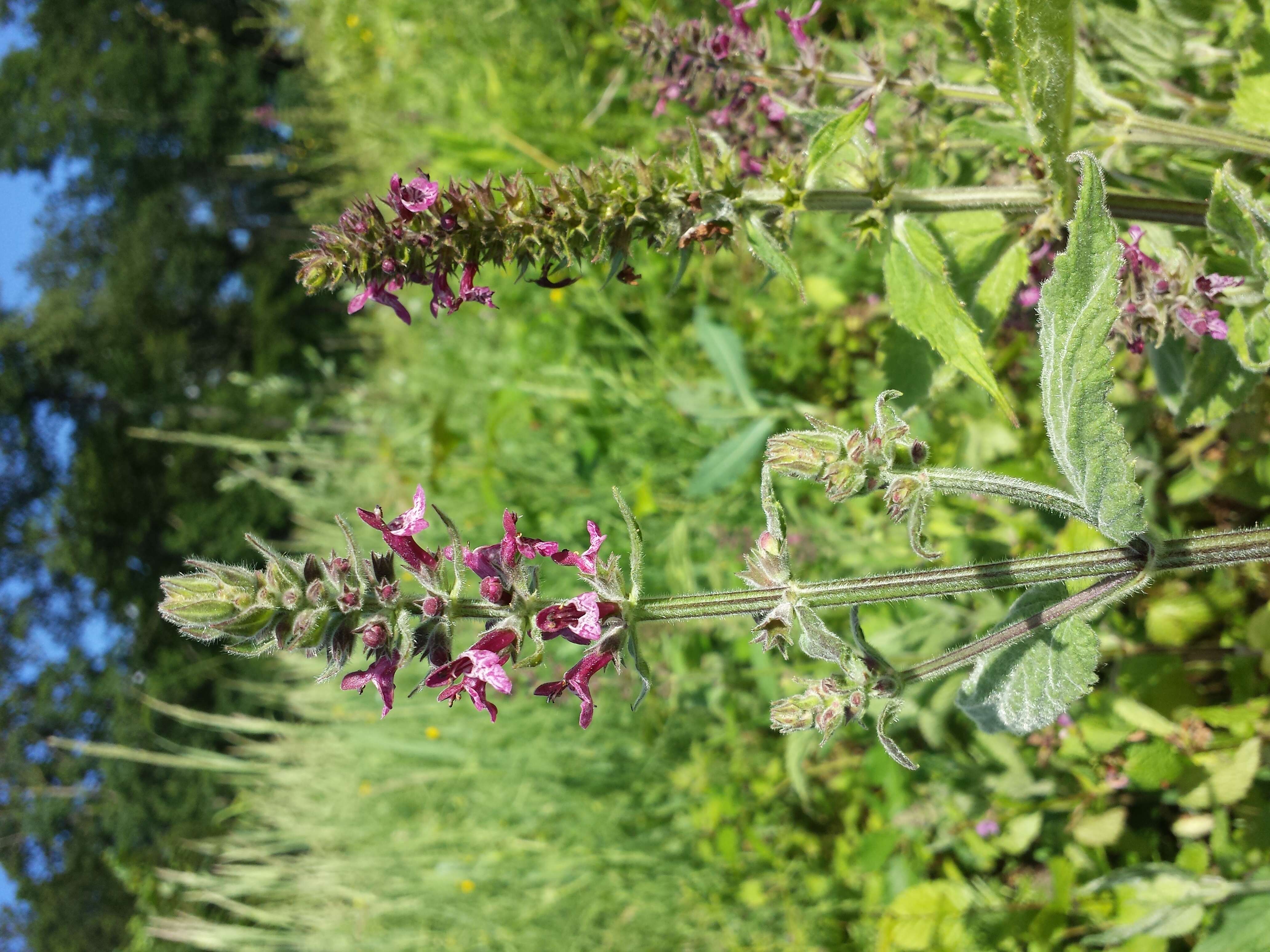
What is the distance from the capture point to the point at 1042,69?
1.16 metres

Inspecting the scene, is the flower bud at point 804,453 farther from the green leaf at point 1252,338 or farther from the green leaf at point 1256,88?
the green leaf at point 1256,88

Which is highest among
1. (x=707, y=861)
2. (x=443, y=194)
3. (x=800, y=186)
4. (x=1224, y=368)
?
(x=443, y=194)

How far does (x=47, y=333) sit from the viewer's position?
1069 cm

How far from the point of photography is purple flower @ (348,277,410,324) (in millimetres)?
1184

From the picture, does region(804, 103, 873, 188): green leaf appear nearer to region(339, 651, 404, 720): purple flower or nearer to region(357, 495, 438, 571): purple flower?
region(357, 495, 438, 571): purple flower

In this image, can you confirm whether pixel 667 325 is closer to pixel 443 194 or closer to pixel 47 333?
pixel 443 194

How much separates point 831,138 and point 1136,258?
1.72ft

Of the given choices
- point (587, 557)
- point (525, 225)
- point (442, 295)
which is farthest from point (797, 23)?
point (587, 557)

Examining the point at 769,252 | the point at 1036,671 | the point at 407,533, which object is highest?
the point at 769,252

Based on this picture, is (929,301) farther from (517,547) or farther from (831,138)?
(517,547)

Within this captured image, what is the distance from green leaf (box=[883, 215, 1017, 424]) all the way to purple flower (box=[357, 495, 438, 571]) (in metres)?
0.74

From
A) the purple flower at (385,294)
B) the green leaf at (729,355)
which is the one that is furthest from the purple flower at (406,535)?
the green leaf at (729,355)

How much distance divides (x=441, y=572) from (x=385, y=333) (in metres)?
7.12

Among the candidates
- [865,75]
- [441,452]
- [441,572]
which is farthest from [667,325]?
[441,572]
